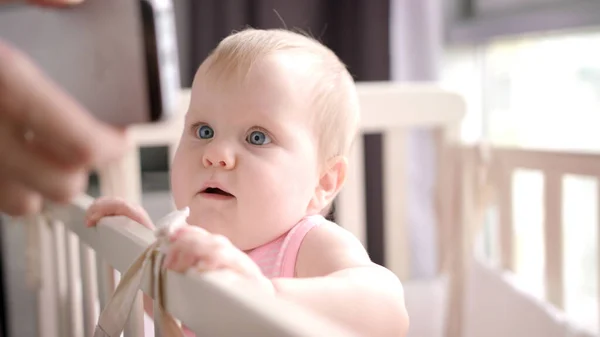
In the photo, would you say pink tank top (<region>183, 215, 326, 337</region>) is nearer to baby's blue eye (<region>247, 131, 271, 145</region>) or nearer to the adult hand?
baby's blue eye (<region>247, 131, 271, 145</region>)

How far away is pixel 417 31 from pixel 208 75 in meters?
0.94

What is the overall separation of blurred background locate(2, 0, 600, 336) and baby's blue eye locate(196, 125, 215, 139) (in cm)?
79

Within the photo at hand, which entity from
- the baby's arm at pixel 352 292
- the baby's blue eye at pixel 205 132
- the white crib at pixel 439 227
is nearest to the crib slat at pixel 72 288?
the white crib at pixel 439 227

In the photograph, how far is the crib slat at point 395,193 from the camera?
4.40ft

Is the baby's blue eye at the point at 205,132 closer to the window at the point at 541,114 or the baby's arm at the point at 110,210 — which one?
the baby's arm at the point at 110,210

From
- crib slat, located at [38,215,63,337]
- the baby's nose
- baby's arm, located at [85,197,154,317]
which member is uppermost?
the baby's nose

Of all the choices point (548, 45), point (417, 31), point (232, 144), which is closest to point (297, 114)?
point (232, 144)

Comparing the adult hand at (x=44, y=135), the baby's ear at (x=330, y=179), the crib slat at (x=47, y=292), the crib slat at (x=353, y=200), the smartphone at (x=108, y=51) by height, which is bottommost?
the crib slat at (x=47, y=292)

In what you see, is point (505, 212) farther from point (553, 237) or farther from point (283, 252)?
point (283, 252)

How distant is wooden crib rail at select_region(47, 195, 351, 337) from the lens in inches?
13.2

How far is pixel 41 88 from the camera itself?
1.14 feet

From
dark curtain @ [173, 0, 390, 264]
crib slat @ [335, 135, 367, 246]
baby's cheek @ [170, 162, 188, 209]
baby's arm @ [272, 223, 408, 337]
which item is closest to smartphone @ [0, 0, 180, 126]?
baby's arm @ [272, 223, 408, 337]

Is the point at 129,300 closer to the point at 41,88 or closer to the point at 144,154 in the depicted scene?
the point at 41,88

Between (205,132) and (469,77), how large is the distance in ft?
3.81
